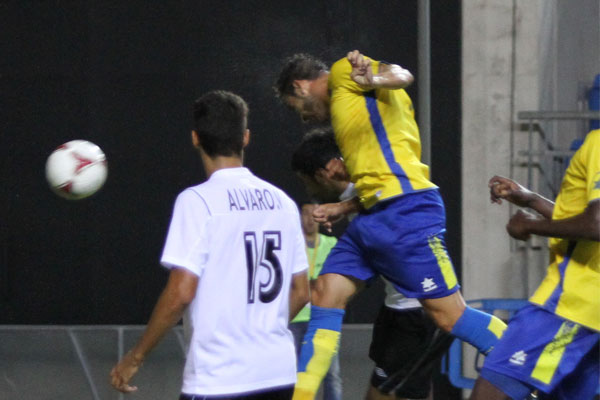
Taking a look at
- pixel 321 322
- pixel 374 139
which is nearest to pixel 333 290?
pixel 321 322

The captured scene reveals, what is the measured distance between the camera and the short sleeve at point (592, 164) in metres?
4.00

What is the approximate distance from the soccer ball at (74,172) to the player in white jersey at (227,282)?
54.4 inches

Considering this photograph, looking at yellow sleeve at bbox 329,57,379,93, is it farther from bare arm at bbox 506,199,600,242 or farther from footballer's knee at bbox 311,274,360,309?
bare arm at bbox 506,199,600,242

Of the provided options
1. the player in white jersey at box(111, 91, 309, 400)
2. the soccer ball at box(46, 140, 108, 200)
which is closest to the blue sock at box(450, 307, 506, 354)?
the player in white jersey at box(111, 91, 309, 400)

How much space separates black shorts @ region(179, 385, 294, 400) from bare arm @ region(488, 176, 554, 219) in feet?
4.86

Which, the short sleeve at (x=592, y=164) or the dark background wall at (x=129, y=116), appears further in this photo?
the dark background wall at (x=129, y=116)

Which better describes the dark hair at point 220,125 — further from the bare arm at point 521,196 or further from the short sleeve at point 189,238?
the bare arm at point 521,196

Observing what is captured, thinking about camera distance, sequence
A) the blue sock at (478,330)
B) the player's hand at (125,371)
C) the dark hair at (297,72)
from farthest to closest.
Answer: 1. the dark hair at (297,72)
2. the blue sock at (478,330)
3. the player's hand at (125,371)

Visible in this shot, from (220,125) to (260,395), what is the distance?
3.52 feet

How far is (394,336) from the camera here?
586 centimetres

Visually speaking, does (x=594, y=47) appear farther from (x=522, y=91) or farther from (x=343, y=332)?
(x=343, y=332)

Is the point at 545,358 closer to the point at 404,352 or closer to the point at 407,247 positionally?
the point at 407,247

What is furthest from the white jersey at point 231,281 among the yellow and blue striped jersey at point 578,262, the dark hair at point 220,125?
the yellow and blue striped jersey at point 578,262

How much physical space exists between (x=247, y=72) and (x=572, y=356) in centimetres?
474
